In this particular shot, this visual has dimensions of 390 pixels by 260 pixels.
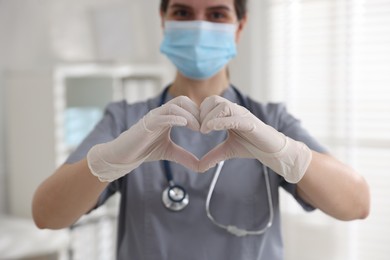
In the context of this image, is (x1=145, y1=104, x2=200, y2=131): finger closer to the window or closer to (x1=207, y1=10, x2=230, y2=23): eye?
(x1=207, y1=10, x2=230, y2=23): eye

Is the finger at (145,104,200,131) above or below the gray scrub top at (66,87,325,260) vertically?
above

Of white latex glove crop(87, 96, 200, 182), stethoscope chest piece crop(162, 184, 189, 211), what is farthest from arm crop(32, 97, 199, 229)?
stethoscope chest piece crop(162, 184, 189, 211)

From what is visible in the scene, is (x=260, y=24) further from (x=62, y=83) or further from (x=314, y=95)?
(x=62, y=83)

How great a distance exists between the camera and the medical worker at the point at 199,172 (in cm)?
92

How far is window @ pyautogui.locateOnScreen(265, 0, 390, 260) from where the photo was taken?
6.43 ft

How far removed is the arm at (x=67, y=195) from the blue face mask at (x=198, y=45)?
38cm

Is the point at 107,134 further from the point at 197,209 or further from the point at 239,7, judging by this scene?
the point at 239,7

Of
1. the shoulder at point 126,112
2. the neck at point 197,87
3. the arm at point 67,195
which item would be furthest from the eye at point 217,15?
the arm at point 67,195

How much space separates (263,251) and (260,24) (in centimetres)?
138

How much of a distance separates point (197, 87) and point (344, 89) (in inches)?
39.2

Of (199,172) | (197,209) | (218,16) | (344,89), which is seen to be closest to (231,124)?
(199,172)

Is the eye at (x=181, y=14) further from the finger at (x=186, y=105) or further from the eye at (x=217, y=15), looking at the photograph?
the finger at (x=186, y=105)

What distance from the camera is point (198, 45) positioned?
4.01 feet

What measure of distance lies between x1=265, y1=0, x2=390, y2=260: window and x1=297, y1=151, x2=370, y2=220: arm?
95 centimetres
